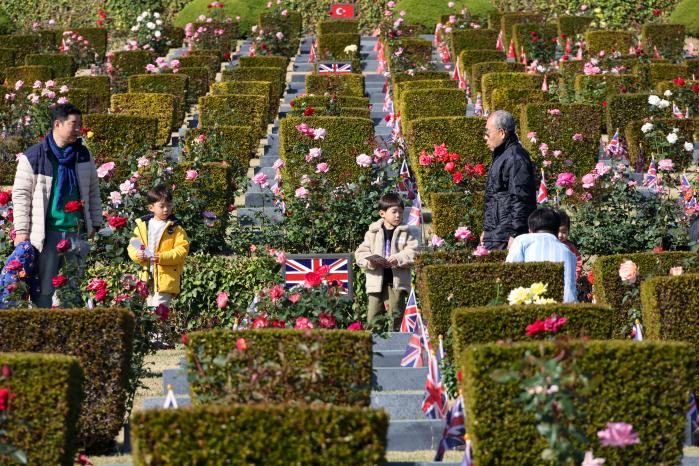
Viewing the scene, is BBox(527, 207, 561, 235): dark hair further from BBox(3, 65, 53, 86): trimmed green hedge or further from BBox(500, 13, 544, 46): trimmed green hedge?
BBox(500, 13, 544, 46): trimmed green hedge

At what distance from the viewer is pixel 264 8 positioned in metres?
26.7

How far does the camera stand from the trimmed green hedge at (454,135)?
13.8 m

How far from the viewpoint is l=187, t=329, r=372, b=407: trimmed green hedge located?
19.7ft

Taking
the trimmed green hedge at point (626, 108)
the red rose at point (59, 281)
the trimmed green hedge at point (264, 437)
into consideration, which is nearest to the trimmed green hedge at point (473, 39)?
the trimmed green hedge at point (626, 108)

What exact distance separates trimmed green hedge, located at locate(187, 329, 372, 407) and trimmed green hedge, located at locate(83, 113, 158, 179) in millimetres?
7679

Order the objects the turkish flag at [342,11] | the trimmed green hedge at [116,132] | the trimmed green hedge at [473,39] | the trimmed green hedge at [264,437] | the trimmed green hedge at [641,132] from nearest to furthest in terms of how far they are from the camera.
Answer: the trimmed green hedge at [264,437], the trimmed green hedge at [116,132], the trimmed green hedge at [641,132], the trimmed green hedge at [473,39], the turkish flag at [342,11]

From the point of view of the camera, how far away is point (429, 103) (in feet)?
51.5

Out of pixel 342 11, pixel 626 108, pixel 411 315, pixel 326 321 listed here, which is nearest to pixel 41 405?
pixel 326 321

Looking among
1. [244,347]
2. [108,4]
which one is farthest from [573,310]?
[108,4]

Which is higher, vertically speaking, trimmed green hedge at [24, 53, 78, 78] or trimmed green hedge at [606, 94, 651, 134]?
trimmed green hedge at [24, 53, 78, 78]

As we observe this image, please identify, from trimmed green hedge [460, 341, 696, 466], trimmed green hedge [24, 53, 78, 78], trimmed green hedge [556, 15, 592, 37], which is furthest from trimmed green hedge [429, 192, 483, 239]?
trimmed green hedge [556, 15, 592, 37]

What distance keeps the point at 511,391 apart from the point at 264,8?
71.2 feet

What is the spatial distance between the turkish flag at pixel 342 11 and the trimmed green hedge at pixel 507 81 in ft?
32.4

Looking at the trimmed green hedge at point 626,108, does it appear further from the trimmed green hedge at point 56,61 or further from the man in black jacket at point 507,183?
the trimmed green hedge at point 56,61
